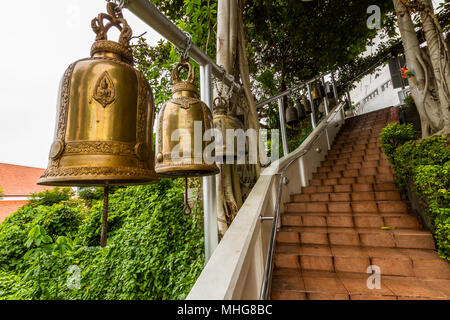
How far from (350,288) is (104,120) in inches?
111

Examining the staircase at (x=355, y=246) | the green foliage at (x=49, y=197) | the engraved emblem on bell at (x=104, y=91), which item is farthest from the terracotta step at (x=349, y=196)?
the green foliage at (x=49, y=197)

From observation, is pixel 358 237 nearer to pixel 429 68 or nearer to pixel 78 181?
pixel 429 68

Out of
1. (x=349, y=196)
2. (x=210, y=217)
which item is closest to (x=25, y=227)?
(x=210, y=217)

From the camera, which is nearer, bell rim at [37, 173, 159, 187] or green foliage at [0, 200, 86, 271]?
bell rim at [37, 173, 159, 187]

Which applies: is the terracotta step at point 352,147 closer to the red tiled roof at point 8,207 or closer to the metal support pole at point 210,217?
the metal support pole at point 210,217

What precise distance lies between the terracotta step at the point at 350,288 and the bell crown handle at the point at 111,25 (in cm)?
267

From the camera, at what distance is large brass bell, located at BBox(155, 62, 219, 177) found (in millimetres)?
1347

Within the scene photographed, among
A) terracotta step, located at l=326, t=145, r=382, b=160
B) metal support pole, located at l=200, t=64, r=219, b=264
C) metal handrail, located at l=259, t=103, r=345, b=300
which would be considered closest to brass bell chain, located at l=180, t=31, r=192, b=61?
metal support pole, located at l=200, t=64, r=219, b=264

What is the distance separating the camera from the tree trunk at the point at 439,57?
125 inches

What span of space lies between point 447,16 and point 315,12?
4.17 m

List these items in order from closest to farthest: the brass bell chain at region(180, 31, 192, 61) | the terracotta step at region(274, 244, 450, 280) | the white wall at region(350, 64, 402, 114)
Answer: the brass bell chain at region(180, 31, 192, 61) → the terracotta step at region(274, 244, 450, 280) → the white wall at region(350, 64, 402, 114)

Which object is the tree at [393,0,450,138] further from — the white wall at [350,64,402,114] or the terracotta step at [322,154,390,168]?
the white wall at [350,64,402,114]

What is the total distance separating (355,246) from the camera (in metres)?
3.02

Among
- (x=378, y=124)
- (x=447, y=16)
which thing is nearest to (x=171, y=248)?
(x=378, y=124)
